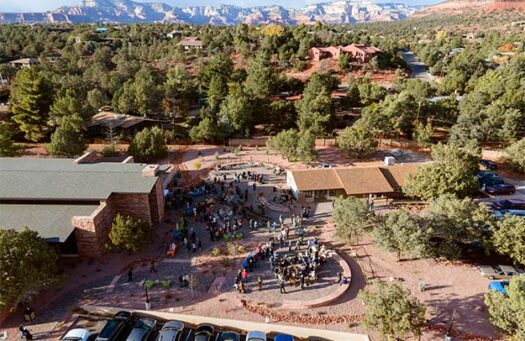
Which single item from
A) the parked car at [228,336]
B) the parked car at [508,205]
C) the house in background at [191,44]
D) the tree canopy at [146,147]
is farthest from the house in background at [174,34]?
the parked car at [228,336]

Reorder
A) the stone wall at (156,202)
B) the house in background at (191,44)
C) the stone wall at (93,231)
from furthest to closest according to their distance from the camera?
the house in background at (191,44) < the stone wall at (156,202) < the stone wall at (93,231)

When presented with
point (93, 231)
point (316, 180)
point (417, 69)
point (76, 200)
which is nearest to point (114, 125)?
point (76, 200)

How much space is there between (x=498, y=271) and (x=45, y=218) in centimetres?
3091

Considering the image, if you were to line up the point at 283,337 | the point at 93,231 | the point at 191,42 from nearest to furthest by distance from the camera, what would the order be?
the point at 283,337
the point at 93,231
the point at 191,42

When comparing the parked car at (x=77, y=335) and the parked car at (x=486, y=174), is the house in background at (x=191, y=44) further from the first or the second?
the parked car at (x=77, y=335)

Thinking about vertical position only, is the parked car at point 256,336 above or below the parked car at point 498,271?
above

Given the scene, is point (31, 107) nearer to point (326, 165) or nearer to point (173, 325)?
point (326, 165)

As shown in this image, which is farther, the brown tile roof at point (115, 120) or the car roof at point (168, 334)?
the brown tile roof at point (115, 120)

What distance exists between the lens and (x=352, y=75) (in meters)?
81.4

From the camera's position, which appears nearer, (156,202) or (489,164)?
(156,202)

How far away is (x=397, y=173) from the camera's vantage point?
35.7 m

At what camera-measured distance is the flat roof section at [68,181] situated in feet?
83.9

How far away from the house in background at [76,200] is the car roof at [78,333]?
6.50 meters

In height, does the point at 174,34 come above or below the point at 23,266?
above
